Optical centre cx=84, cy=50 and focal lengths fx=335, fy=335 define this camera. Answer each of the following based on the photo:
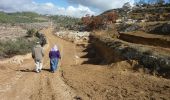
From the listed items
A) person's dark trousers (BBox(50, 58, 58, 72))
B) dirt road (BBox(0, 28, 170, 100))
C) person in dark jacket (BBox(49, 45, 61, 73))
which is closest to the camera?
dirt road (BBox(0, 28, 170, 100))

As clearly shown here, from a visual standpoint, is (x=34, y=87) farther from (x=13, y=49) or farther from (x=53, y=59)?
(x=13, y=49)

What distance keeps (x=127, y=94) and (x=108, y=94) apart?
785mm

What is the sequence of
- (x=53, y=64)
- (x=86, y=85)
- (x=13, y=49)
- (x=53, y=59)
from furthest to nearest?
(x=13, y=49)
(x=53, y=59)
(x=53, y=64)
(x=86, y=85)

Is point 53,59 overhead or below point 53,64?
overhead

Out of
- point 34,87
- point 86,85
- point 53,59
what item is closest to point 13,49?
point 53,59

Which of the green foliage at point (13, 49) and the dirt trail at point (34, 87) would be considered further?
the green foliage at point (13, 49)

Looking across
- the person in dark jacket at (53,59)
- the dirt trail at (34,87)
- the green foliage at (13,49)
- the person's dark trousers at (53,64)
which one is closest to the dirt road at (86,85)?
the dirt trail at (34,87)

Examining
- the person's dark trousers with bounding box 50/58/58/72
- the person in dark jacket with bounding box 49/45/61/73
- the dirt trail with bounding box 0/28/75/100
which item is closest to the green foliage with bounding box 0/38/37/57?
the person in dark jacket with bounding box 49/45/61/73

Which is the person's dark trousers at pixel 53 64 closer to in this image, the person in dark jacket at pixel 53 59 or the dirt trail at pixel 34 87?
the person in dark jacket at pixel 53 59

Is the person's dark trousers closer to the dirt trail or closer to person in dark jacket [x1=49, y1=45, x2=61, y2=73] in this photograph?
person in dark jacket [x1=49, y1=45, x2=61, y2=73]

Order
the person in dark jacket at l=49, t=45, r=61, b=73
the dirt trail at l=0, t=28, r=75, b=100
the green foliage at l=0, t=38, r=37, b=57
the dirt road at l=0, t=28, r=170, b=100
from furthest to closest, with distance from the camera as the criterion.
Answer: the green foliage at l=0, t=38, r=37, b=57 < the person in dark jacket at l=49, t=45, r=61, b=73 < the dirt trail at l=0, t=28, r=75, b=100 < the dirt road at l=0, t=28, r=170, b=100

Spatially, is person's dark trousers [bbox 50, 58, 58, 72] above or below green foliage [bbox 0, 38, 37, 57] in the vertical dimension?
above

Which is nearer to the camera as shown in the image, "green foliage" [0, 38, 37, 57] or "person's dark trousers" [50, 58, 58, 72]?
"person's dark trousers" [50, 58, 58, 72]

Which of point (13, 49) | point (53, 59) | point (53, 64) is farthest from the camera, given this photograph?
point (13, 49)
